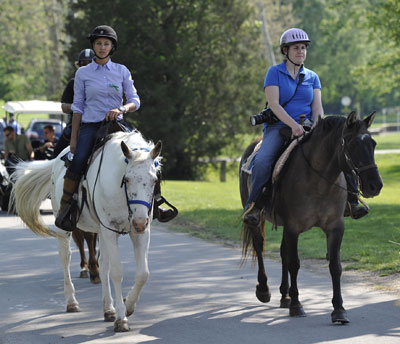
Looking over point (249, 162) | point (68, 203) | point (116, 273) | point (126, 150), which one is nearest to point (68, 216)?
point (68, 203)

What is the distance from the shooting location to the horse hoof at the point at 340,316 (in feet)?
24.6

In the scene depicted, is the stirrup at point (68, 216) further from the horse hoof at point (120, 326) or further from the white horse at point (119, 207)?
the horse hoof at point (120, 326)

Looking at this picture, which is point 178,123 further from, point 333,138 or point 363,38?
point 363,38

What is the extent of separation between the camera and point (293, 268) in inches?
320

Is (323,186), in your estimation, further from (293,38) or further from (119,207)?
(119,207)

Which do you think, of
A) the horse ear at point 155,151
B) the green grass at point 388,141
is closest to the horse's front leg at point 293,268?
the horse ear at point 155,151

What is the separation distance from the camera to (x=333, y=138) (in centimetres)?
795

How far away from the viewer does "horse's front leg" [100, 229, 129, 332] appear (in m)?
7.45

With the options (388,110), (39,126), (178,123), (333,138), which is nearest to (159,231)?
(333,138)

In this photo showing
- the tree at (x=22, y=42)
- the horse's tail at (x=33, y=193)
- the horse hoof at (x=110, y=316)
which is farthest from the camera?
the tree at (x=22, y=42)

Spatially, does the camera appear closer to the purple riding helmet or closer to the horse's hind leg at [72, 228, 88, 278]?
the purple riding helmet

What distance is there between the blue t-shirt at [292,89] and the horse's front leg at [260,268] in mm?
1339

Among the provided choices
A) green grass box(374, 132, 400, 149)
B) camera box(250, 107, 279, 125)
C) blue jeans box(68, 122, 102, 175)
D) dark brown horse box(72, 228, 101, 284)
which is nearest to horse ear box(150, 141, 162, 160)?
blue jeans box(68, 122, 102, 175)

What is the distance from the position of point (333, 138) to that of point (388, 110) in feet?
311
